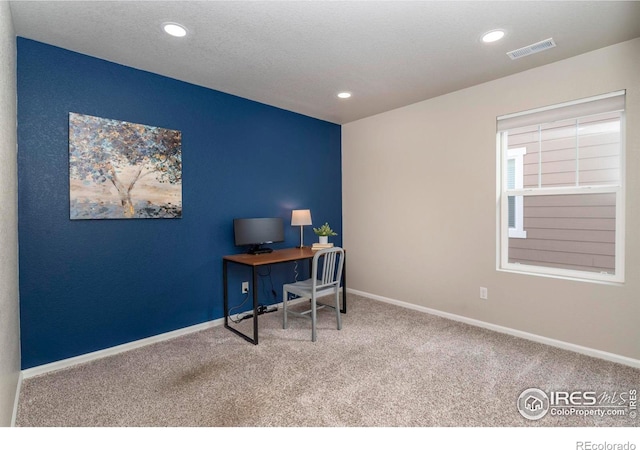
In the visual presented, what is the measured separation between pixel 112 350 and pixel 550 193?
4.05 metres

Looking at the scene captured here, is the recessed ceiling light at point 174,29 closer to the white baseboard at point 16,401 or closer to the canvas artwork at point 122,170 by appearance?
the canvas artwork at point 122,170

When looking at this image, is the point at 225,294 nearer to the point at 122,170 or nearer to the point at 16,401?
the point at 122,170

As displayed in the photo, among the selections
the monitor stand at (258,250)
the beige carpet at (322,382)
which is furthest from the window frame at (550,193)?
the monitor stand at (258,250)

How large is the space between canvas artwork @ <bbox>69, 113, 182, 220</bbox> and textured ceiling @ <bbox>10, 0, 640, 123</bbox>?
22.8 inches

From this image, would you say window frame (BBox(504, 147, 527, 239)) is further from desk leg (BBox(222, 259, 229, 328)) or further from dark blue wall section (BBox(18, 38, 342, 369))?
desk leg (BBox(222, 259, 229, 328))

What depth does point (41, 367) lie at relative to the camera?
7.80ft

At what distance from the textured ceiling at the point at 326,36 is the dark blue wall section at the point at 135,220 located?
9.9 inches

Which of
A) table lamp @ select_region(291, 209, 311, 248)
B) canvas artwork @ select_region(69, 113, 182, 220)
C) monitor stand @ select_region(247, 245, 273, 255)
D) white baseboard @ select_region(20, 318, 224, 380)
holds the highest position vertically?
canvas artwork @ select_region(69, 113, 182, 220)

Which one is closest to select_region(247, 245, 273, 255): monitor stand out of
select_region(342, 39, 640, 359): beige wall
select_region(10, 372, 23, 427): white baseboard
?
select_region(342, 39, 640, 359): beige wall

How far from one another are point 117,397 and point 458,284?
3.16 metres

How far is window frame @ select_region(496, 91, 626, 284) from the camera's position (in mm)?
2512

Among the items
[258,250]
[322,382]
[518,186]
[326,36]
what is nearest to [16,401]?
[322,382]

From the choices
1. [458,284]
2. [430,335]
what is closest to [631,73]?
[458,284]
